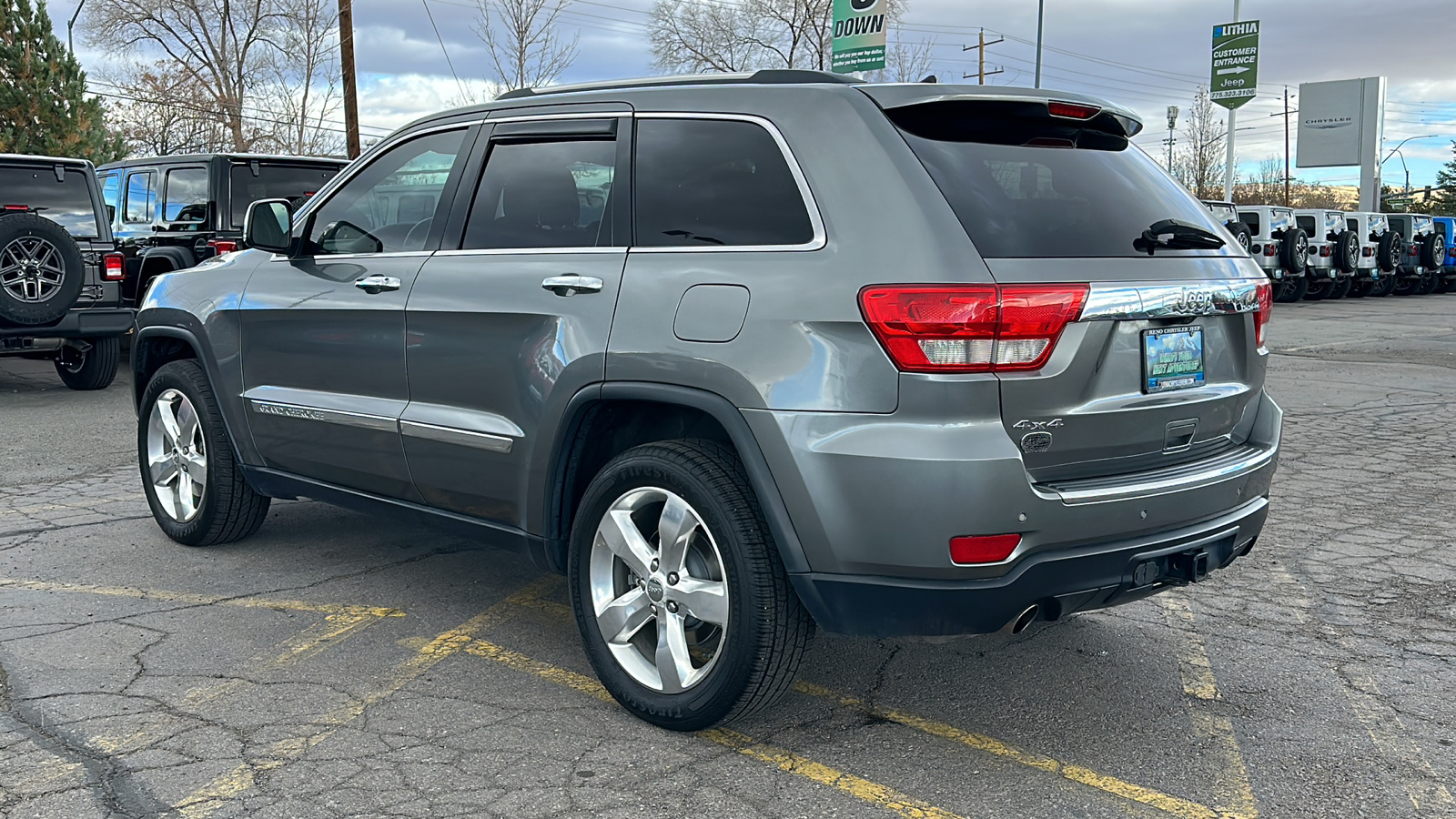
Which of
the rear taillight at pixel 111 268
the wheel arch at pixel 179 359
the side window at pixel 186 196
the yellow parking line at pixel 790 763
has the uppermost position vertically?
the side window at pixel 186 196

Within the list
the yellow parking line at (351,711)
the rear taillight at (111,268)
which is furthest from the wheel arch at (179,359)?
the rear taillight at (111,268)

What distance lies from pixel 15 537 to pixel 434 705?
316 centimetres

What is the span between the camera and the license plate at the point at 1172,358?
3.30m

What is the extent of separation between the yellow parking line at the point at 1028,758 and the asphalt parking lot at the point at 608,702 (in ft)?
0.04

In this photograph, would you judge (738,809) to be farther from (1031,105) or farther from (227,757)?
(1031,105)

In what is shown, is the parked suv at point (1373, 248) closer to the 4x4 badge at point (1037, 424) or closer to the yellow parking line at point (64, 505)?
the yellow parking line at point (64, 505)

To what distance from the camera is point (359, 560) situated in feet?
17.8

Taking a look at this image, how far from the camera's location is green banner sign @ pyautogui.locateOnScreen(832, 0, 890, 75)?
15070 millimetres

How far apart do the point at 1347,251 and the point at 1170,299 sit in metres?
27.5

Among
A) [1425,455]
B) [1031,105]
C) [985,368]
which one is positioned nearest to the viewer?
[985,368]

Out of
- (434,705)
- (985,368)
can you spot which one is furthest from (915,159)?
(434,705)

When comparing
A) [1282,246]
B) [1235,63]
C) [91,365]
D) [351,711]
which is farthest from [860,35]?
[1235,63]

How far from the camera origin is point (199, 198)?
1172cm

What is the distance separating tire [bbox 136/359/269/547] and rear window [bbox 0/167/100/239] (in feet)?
18.8
